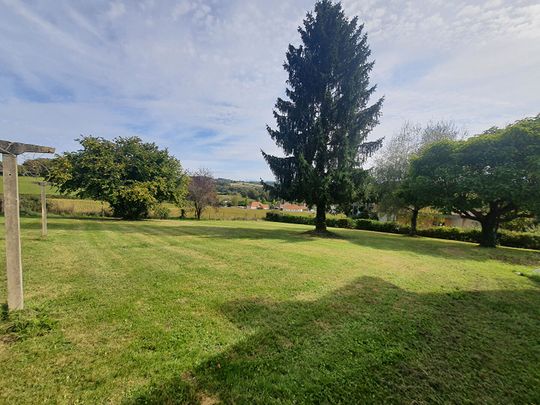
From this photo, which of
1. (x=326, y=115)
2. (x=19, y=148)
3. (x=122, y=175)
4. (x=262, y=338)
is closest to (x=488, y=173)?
(x=326, y=115)

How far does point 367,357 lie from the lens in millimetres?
3043

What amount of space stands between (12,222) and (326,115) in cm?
1568

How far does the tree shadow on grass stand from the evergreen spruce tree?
11269 mm

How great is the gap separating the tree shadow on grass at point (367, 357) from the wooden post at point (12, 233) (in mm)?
2881

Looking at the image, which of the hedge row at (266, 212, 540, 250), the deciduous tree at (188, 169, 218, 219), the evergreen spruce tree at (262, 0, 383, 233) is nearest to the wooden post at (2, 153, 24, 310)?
the evergreen spruce tree at (262, 0, 383, 233)

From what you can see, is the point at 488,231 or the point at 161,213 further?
the point at 161,213

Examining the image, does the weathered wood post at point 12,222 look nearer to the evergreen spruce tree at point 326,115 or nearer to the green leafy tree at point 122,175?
the evergreen spruce tree at point 326,115

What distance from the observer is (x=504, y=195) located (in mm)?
13086

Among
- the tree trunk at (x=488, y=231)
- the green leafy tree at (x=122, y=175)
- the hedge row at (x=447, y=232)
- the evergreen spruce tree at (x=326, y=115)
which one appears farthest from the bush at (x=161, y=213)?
the tree trunk at (x=488, y=231)

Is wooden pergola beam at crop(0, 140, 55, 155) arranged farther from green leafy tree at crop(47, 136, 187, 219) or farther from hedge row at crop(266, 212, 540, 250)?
hedge row at crop(266, 212, 540, 250)

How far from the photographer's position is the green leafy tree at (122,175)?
22.1m

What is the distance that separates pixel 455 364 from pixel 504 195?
47.3ft

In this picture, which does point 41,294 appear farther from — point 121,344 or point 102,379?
point 102,379

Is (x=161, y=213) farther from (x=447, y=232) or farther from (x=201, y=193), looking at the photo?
(x=447, y=232)
